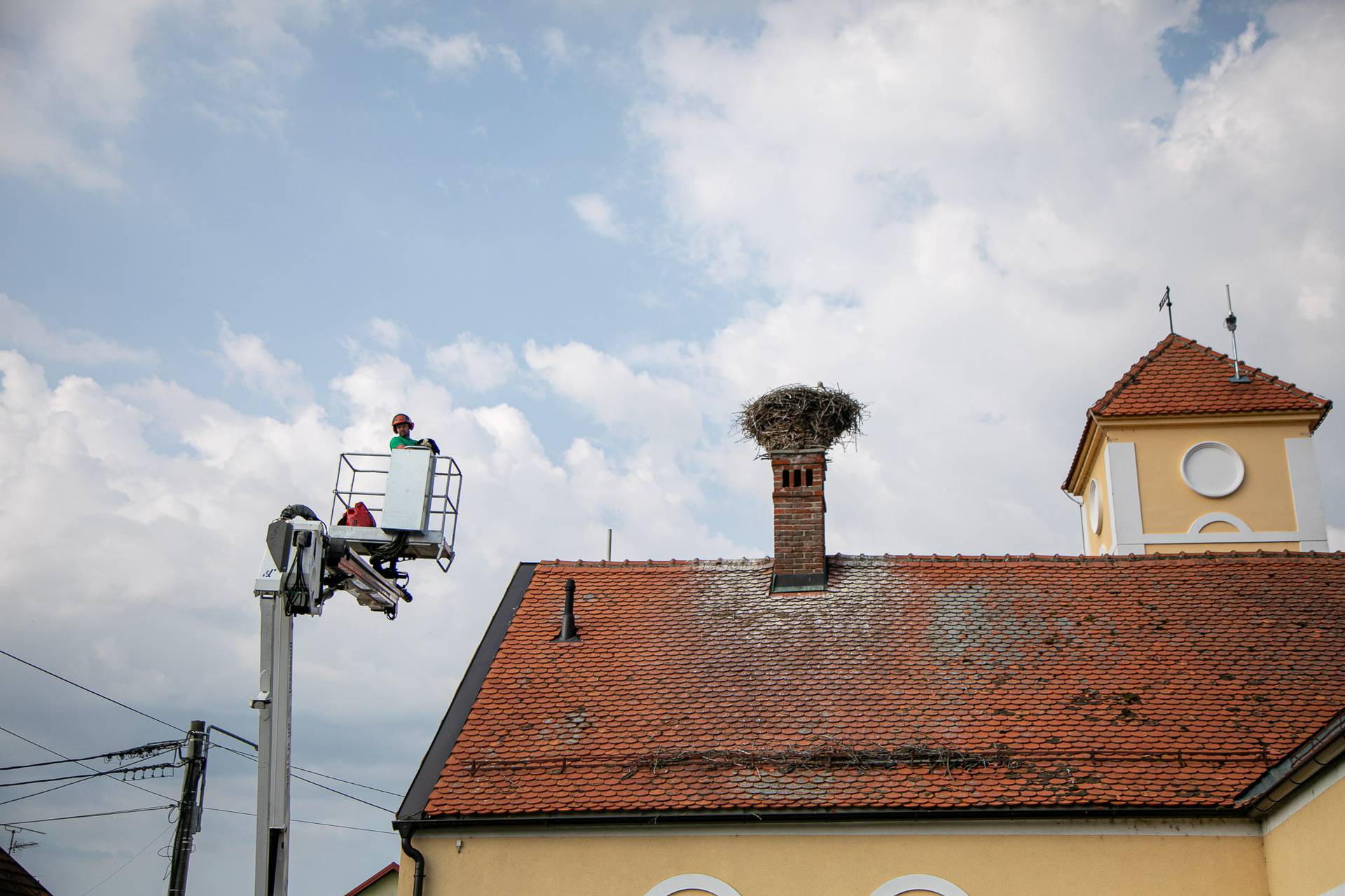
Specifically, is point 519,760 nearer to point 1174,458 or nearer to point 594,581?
point 594,581

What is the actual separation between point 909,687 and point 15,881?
37.2ft

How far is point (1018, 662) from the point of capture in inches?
605

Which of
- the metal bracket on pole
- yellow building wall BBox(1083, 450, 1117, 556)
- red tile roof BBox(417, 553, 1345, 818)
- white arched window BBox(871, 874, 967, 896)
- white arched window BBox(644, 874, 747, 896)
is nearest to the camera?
the metal bracket on pole

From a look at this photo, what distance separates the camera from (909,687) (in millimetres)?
15000

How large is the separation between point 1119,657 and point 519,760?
720cm

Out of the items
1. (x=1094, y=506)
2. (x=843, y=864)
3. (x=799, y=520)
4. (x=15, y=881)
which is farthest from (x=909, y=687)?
(x=15, y=881)

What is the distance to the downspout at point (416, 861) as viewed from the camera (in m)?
13.8

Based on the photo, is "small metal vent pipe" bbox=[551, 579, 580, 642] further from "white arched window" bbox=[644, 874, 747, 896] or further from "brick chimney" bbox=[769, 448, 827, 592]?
"white arched window" bbox=[644, 874, 747, 896]

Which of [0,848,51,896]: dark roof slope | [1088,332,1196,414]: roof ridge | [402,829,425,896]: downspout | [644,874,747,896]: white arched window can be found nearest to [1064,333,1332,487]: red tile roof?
[1088,332,1196,414]: roof ridge

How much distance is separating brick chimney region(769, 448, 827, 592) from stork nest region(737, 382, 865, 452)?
17 centimetres

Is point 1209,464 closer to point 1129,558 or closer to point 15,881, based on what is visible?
point 1129,558

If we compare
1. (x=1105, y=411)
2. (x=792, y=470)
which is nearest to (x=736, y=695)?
(x=792, y=470)

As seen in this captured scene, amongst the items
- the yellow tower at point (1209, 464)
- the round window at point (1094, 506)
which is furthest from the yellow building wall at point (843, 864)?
the round window at point (1094, 506)

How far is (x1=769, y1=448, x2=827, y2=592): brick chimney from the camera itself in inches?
683
